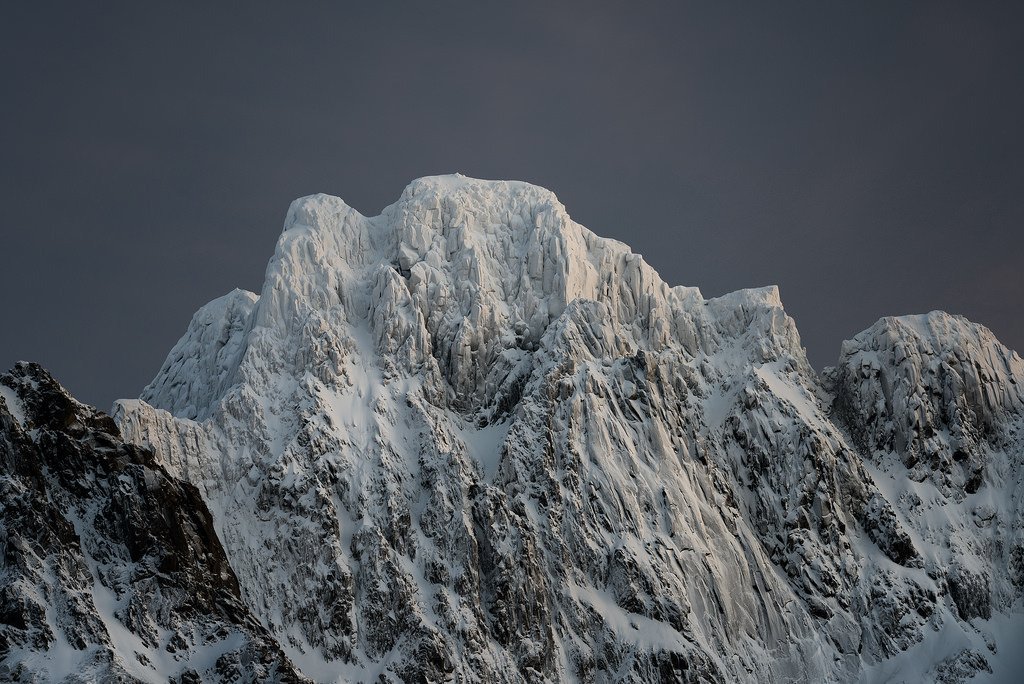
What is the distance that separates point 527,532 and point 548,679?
19067 mm

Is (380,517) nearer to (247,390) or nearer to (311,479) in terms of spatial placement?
(311,479)

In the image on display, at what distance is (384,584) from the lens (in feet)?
615

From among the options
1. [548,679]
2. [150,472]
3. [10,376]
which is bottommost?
[548,679]

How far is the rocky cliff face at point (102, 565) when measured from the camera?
160 metres

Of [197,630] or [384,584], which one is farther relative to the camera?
[384,584]

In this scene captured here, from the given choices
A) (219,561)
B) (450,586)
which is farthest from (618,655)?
(219,561)

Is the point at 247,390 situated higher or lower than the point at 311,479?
higher

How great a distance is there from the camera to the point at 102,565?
170000 mm

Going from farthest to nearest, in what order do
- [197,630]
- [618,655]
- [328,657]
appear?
[618,655]
[328,657]
[197,630]

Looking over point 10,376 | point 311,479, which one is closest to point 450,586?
point 311,479

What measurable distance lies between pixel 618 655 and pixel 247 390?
59.0 metres

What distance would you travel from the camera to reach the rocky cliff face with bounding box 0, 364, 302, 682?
525 feet

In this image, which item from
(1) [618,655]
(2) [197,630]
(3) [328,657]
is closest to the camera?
(2) [197,630]

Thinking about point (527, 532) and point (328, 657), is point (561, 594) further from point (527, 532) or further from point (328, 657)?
point (328, 657)
